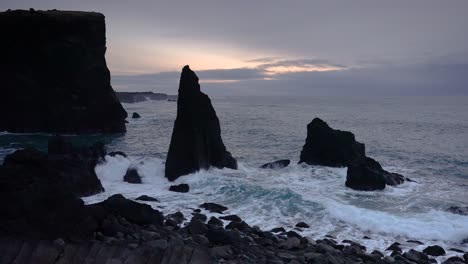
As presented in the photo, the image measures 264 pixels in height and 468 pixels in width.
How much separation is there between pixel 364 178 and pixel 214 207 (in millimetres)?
11505

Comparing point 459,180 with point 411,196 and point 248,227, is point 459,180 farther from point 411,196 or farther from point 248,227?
point 248,227

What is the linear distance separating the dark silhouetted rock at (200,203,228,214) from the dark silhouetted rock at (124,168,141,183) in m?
8.24

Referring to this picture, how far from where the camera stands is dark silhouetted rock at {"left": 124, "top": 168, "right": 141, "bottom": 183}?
2700 cm

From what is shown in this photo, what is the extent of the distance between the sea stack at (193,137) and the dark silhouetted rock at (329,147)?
7.64 m

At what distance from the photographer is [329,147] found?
33.8 meters

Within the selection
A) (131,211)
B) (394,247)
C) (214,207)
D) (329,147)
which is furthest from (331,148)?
(131,211)

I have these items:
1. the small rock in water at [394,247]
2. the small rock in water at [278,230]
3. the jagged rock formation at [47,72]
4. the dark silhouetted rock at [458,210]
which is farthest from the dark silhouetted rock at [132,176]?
the jagged rock formation at [47,72]

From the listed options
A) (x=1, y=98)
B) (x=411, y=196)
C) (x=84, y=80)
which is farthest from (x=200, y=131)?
(x=1, y=98)

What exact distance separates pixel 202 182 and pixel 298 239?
11897mm

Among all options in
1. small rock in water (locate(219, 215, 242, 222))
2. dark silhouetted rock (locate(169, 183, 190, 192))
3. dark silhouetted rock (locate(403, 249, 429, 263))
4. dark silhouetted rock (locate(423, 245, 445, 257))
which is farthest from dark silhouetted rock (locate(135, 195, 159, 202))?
dark silhouetted rock (locate(423, 245, 445, 257))

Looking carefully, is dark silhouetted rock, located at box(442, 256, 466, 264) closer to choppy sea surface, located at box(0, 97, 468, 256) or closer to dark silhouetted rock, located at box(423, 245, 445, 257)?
dark silhouetted rock, located at box(423, 245, 445, 257)

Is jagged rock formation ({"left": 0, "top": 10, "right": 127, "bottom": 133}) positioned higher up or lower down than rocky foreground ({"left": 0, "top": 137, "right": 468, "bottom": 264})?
higher up

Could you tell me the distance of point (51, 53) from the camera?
2201 inches

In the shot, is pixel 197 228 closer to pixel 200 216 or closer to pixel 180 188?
pixel 200 216
